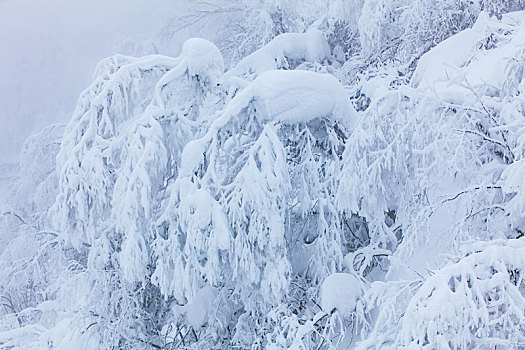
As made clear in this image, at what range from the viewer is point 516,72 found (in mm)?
2906

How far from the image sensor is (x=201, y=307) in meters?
4.12

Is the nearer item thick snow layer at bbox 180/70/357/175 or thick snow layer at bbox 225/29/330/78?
thick snow layer at bbox 180/70/357/175

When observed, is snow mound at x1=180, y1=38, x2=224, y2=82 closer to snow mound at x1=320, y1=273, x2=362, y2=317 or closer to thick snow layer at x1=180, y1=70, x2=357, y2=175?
thick snow layer at x1=180, y1=70, x2=357, y2=175

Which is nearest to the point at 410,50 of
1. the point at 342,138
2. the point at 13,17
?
the point at 342,138

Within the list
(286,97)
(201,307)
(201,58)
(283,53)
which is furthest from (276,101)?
(283,53)

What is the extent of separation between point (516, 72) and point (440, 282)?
148 centimetres

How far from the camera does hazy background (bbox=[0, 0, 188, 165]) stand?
17.4 meters

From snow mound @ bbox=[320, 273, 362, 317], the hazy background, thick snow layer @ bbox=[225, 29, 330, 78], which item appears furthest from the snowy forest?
the hazy background

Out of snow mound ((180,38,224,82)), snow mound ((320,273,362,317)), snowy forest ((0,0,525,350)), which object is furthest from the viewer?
snow mound ((180,38,224,82))

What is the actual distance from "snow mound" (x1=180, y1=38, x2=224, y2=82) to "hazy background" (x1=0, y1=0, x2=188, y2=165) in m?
13.4

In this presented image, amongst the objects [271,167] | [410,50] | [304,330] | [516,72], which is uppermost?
[516,72]

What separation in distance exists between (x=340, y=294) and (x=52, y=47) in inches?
723

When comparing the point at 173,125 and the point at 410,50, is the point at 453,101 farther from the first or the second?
the point at 410,50

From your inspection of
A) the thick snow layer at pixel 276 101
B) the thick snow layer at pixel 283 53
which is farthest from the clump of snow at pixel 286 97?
the thick snow layer at pixel 283 53
